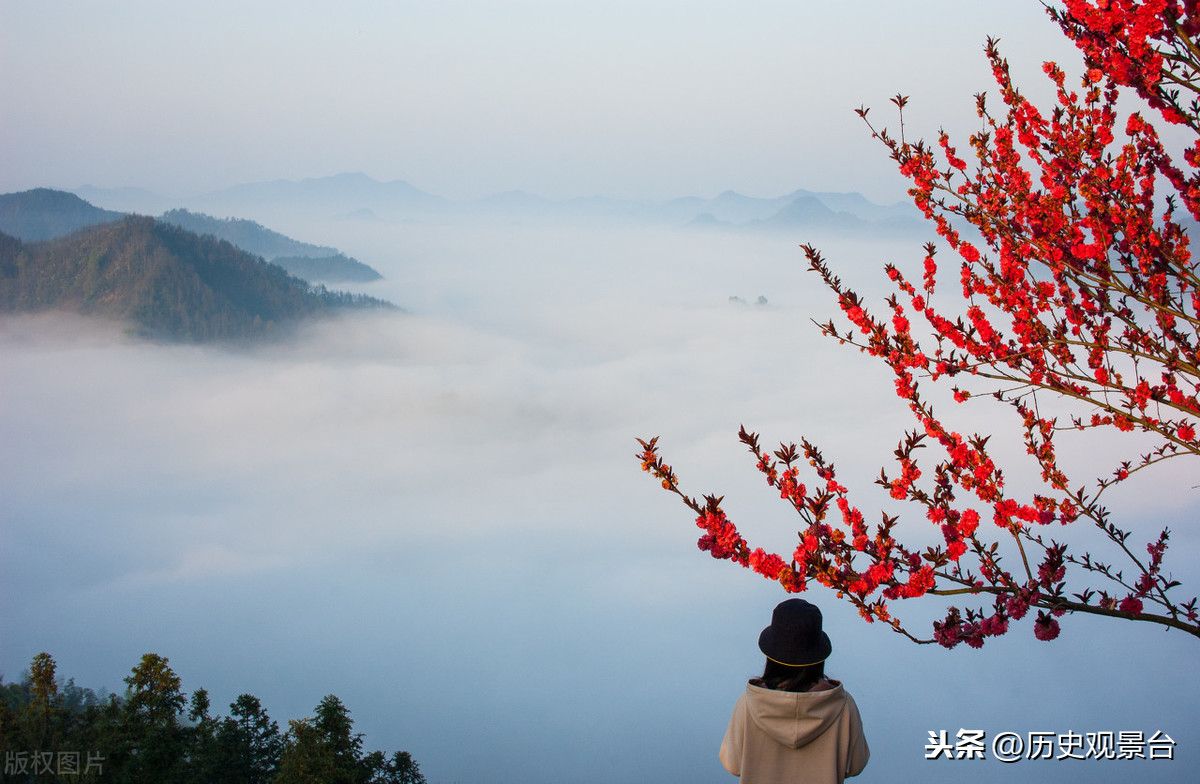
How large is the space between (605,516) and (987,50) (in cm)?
8918

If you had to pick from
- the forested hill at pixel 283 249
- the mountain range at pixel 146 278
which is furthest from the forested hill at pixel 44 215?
the forested hill at pixel 283 249

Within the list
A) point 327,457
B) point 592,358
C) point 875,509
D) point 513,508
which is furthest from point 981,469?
point 592,358

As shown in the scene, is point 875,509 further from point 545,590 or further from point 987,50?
point 987,50

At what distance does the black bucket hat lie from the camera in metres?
1.90

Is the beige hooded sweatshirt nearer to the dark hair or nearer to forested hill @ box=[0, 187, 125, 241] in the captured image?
the dark hair

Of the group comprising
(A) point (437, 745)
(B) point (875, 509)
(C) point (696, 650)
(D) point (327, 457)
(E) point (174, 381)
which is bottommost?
(A) point (437, 745)

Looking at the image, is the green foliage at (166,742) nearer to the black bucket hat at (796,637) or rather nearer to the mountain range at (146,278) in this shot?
the black bucket hat at (796,637)

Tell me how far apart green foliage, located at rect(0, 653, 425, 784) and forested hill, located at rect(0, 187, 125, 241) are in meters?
60.7

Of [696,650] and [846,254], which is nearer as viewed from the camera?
[696,650]

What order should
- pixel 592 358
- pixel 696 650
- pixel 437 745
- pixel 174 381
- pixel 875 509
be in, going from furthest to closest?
1. pixel 592 358
2. pixel 174 381
3. pixel 696 650
4. pixel 875 509
5. pixel 437 745

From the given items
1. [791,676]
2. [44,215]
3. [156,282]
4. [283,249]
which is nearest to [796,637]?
[791,676]

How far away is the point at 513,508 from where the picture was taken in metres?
86.8

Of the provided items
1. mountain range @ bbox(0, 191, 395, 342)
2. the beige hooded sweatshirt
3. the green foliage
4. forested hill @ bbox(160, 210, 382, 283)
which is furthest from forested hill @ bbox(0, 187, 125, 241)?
the beige hooded sweatshirt

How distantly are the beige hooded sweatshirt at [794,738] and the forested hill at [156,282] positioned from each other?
67.9m
